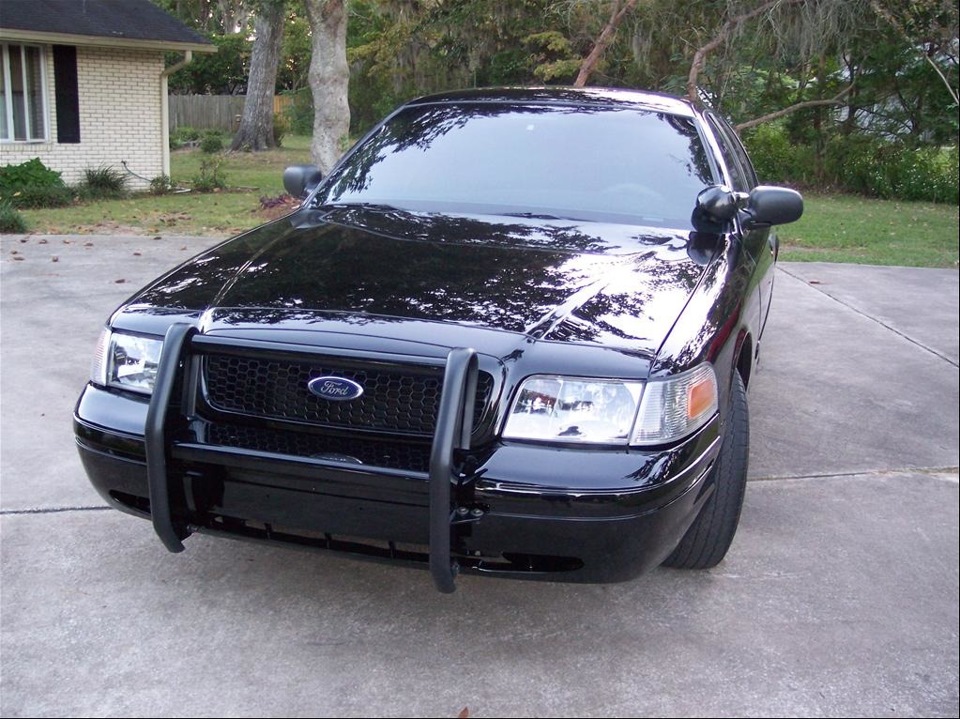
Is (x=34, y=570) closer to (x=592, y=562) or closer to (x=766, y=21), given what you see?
(x=592, y=562)

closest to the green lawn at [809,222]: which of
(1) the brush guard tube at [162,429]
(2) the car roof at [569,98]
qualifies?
(2) the car roof at [569,98]

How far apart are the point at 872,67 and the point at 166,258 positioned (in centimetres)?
1303

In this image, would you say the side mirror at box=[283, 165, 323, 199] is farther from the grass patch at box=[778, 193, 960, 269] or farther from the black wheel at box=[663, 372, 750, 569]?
the grass patch at box=[778, 193, 960, 269]

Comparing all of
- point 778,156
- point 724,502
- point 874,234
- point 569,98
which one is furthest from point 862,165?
point 724,502

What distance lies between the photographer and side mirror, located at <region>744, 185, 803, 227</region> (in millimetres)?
3992

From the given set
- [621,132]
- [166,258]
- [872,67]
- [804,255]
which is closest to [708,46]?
[872,67]

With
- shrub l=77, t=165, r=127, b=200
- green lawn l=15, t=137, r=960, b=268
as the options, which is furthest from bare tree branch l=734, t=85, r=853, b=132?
shrub l=77, t=165, r=127, b=200

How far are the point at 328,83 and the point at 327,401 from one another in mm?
11527

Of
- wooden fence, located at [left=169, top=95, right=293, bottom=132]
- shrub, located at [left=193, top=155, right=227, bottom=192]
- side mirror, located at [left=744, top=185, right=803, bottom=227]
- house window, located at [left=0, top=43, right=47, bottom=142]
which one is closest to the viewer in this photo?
side mirror, located at [left=744, top=185, right=803, bottom=227]

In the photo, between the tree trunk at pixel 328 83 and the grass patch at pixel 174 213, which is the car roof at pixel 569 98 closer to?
the grass patch at pixel 174 213

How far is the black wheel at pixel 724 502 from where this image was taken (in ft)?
11.0

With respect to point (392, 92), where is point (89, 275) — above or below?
below

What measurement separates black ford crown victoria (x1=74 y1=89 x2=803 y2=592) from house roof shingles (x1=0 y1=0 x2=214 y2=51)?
12994 mm

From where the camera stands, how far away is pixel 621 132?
14.2 ft
